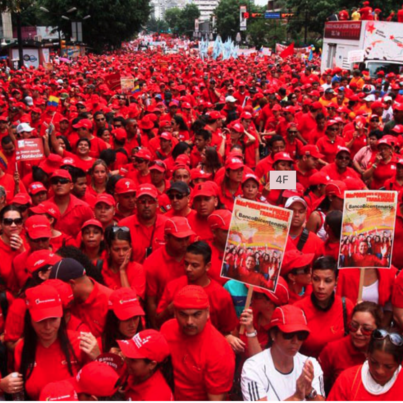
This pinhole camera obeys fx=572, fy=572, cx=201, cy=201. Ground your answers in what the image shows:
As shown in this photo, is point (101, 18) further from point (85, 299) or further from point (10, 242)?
point (85, 299)

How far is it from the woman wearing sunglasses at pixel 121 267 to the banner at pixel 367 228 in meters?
1.68

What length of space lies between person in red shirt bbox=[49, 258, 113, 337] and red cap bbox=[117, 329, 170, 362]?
0.81 meters

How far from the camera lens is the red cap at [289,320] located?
3.54m

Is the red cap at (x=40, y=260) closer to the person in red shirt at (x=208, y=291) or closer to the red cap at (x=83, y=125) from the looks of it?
the person in red shirt at (x=208, y=291)

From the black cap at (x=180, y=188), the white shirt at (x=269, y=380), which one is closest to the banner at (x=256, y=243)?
the white shirt at (x=269, y=380)

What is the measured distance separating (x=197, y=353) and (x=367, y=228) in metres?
1.81

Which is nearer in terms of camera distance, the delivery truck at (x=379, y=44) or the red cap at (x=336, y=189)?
the red cap at (x=336, y=189)

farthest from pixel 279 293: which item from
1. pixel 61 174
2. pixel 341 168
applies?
pixel 341 168

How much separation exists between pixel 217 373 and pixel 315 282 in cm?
104

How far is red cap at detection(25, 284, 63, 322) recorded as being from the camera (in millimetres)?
3572

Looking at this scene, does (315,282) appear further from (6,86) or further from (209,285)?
(6,86)

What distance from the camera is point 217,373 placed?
3.68 metres

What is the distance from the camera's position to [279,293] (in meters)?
4.41

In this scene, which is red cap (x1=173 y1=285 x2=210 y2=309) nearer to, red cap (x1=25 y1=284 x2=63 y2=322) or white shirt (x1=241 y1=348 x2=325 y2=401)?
white shirt (x1=241 y1=348 x2=325 y2=401)
